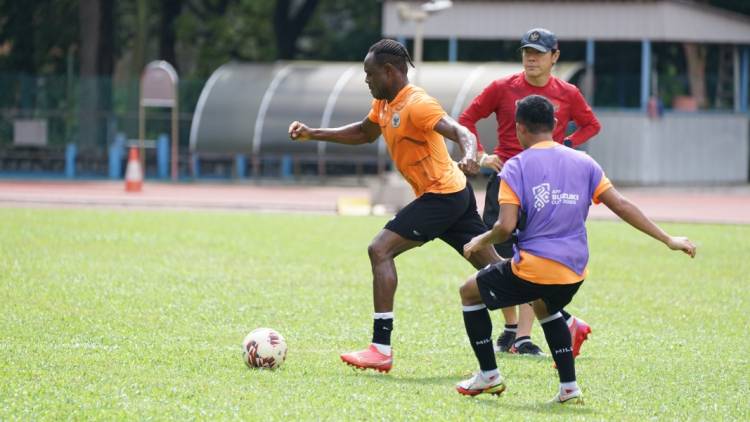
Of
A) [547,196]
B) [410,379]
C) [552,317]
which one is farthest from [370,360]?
[547,196]

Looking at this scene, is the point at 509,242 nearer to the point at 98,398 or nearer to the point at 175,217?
the point at 98,398

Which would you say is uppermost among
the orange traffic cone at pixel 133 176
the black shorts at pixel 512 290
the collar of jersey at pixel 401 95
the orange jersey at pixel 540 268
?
the collar of jersey at pixel 401 95

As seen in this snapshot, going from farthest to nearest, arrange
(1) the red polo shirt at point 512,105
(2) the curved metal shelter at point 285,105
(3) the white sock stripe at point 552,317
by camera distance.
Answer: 1. (2) the curved metal shelter at point 285,105
2. (1) the red polo shirt at point 512,105
3. (3) the white sock stripe at point 552,317

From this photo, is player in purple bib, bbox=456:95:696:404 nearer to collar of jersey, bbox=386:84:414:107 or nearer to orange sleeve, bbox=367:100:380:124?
collar of jersey, bbox=386:84:414:107

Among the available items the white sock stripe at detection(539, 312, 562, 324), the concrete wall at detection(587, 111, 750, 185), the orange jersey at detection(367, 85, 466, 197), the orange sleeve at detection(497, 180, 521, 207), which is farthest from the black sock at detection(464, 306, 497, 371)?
the concrete wall at detection(587, 111, 750, 185)

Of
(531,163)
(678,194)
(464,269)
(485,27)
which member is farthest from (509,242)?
(485,27)

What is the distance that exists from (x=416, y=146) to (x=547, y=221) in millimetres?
1562

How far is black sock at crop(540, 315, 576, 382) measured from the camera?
7242mm

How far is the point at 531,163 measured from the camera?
705 centimetres

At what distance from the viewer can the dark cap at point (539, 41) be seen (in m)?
9.01

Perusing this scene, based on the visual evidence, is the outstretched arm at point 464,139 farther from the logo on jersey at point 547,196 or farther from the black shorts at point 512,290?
the black shorts at point 512,290

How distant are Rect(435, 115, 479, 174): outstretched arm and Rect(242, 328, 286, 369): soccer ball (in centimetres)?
158

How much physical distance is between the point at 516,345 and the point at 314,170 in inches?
1063

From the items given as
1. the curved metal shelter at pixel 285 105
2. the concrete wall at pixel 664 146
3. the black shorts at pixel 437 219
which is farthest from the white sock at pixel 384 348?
the concrete wall at pixel 664 146
